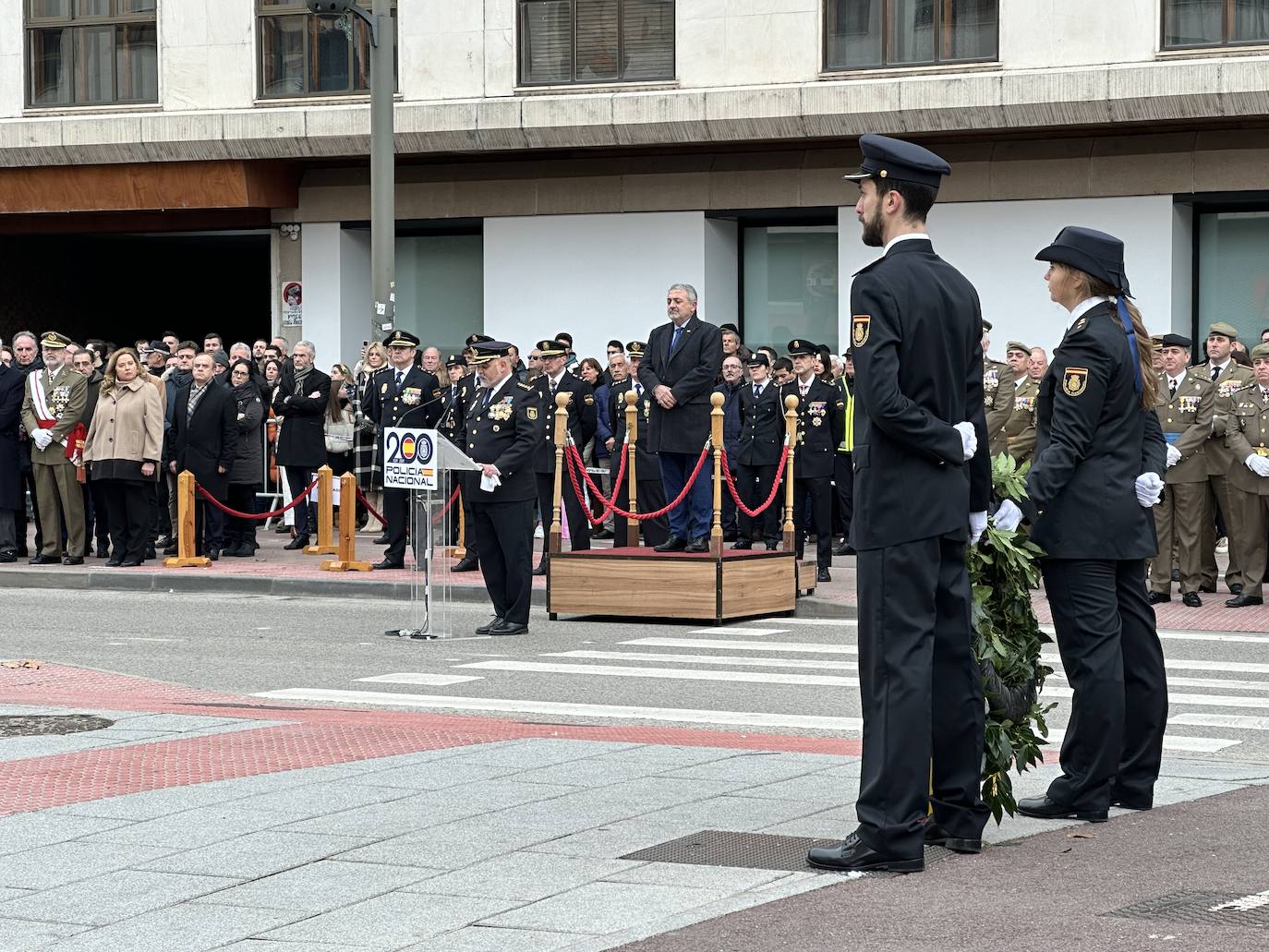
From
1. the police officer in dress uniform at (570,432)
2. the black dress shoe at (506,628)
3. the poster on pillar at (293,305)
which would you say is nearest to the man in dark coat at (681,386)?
the police officer in dress uniform at (570,432)

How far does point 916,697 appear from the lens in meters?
6.39

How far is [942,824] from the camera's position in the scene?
6.66 m

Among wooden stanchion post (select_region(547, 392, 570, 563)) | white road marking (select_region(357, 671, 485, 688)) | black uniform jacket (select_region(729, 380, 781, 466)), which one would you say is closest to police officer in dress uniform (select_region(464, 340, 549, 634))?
wooden stanchion post (select_region(547, 392, 570, 563))

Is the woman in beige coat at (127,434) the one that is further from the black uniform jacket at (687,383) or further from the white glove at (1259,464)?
the white glove at (1259,464)

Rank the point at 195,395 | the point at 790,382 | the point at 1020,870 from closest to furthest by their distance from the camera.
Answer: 1. the point at 1020,870
2. the point at 790,382
3. the point at 195,395

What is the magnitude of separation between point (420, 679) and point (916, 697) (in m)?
6.56

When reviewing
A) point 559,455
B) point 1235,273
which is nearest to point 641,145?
point 1235,273

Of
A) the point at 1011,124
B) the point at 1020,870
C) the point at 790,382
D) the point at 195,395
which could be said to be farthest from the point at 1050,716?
the point at 1011,124

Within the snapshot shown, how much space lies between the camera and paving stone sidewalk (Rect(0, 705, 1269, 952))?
5688mm

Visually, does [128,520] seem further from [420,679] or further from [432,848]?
[432,848]

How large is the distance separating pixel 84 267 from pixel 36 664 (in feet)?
73.9

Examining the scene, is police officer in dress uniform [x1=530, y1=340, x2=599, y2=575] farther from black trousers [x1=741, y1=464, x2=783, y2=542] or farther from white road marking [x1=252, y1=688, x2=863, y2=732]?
white road marking [x1=252, y1=688, x2=863, y2=732]

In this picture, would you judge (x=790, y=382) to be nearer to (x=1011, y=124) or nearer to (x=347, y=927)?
(x=1011, y=124)

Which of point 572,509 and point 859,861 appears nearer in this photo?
point 859,861
